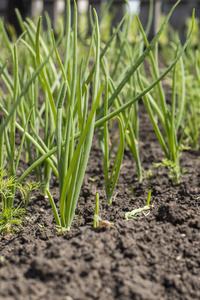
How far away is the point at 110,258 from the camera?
80 centimetres

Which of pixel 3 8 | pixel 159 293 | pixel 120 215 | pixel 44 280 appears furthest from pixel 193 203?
pixel 3 8

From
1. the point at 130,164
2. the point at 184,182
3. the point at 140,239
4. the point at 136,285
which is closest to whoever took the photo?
the point at 136,285

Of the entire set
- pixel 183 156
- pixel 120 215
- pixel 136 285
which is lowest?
pixel 183 156

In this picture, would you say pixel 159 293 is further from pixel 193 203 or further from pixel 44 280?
pixel 193 203

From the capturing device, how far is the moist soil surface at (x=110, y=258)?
0.71 m

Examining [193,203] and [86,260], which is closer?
[86,260]

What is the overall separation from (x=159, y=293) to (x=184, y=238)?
0.20 metres

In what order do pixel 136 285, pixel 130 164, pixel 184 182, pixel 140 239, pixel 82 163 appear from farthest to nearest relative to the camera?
pixel 130 164 < pixel 184 182 < pixel 82 163 < pixel 140 239 < pixel 136 285

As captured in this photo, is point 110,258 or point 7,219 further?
point 7,219

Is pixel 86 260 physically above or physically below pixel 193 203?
above

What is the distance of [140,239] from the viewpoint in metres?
0.87

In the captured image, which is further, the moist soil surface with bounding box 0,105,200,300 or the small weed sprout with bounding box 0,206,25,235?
the small weed sprout with bounding box 0,206,25,235

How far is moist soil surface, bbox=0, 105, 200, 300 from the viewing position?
0.71 meters

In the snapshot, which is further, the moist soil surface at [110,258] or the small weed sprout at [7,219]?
the small weed sprout at [7,219]
